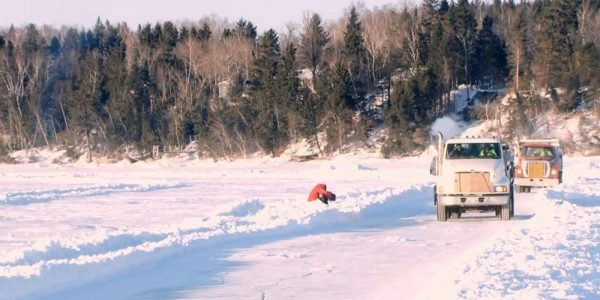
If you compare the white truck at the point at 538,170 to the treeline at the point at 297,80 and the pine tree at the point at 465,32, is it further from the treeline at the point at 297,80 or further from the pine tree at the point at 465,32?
the pine tree at the point at 465,32

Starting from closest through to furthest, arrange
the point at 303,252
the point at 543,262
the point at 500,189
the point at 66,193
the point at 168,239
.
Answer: the point at 543,262 → the point at 303,252 → the point at 168,239 → the point at 500,189 → the point at 66,193

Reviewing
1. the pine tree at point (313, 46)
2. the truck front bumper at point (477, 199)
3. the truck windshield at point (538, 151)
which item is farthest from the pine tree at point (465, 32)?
the truck front bumper at point (477, 199)

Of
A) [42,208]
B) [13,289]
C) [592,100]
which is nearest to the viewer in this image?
[13,289]

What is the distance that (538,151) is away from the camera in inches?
1467

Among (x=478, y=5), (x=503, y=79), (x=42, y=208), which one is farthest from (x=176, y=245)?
(x=478, y=5)

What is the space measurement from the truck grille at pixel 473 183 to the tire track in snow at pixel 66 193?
59.3ft

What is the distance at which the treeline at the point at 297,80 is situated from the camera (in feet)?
248

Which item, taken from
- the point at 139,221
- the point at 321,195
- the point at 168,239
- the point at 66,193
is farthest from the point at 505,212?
the point at 66,193

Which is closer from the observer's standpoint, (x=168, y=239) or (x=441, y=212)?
(x=168, y=239)

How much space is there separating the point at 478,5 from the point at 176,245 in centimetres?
11141

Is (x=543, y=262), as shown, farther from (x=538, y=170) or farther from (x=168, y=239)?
(x=538, y=170)

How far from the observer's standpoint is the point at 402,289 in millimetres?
12469

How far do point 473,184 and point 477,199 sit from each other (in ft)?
1.28

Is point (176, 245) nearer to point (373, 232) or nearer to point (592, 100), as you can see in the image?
point (373, 232)
